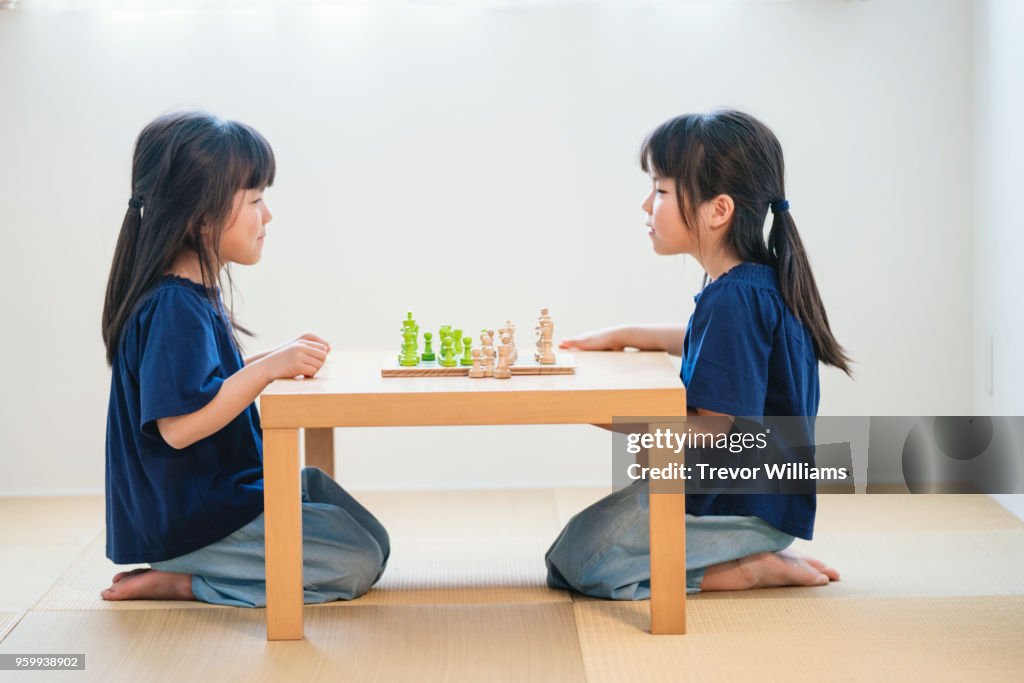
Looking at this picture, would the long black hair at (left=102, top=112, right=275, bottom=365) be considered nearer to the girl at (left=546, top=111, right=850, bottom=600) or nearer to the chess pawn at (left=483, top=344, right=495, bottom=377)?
the chess pawn at (left=483, top=344, right=495, bottom=377)

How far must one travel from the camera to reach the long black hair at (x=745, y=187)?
1949 mm

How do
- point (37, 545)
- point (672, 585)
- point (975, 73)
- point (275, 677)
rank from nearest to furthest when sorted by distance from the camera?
point (275, 677)
point (672, 585)
point (37, 545)
point (975, 73)

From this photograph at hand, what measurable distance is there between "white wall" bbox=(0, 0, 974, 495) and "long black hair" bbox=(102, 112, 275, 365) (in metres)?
0.85

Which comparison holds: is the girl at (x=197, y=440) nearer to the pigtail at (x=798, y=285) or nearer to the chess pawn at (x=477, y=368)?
the chess pawn at (x=477, y=368)

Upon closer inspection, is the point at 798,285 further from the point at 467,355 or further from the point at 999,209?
the point at 999,209

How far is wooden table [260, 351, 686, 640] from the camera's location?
1.67 metres

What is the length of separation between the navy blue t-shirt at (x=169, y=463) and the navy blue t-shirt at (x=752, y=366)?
73 cm

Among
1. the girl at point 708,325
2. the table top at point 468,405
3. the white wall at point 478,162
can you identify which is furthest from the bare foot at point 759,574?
the white wall at point 478,162

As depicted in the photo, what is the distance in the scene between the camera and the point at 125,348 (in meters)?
1.87

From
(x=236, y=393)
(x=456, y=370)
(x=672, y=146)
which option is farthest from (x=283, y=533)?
(x=672, y=146)

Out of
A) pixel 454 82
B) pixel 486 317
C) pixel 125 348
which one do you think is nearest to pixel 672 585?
pixel 125 348

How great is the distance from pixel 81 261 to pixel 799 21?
1725 mm

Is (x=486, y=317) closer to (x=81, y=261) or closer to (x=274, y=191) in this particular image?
(x=274, y=191)

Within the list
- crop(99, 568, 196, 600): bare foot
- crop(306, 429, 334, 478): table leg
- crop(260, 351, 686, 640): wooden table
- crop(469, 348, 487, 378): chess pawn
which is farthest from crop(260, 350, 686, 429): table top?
crop(306, 429, 334, 478): table leg
